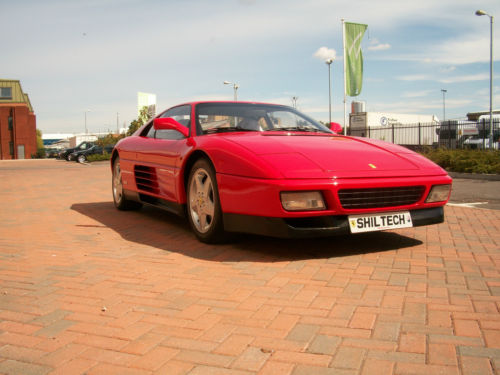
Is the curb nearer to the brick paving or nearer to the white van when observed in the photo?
the white van

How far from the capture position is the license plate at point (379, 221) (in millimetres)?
3586

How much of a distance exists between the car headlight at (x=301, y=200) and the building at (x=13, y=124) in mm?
61216

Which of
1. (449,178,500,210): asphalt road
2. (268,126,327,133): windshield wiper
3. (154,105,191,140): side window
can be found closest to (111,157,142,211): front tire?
(154,105,191,140): side window

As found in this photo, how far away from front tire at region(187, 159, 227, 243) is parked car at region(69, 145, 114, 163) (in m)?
31.4

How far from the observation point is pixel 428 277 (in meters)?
3.21

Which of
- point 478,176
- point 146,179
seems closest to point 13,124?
point 478,176

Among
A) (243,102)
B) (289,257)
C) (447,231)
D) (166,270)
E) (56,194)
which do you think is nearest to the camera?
(166,270)

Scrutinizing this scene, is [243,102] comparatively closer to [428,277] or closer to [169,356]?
[428,277]

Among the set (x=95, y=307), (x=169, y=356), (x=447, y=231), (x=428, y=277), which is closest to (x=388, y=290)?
(x=428, y=277)

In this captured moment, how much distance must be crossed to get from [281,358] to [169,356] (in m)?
0.47

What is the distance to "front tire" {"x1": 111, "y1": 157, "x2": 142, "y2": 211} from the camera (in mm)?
6412

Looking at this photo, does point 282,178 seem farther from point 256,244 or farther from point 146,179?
point 146,179

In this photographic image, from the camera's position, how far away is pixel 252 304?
2736mm

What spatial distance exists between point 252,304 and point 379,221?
1.39m
